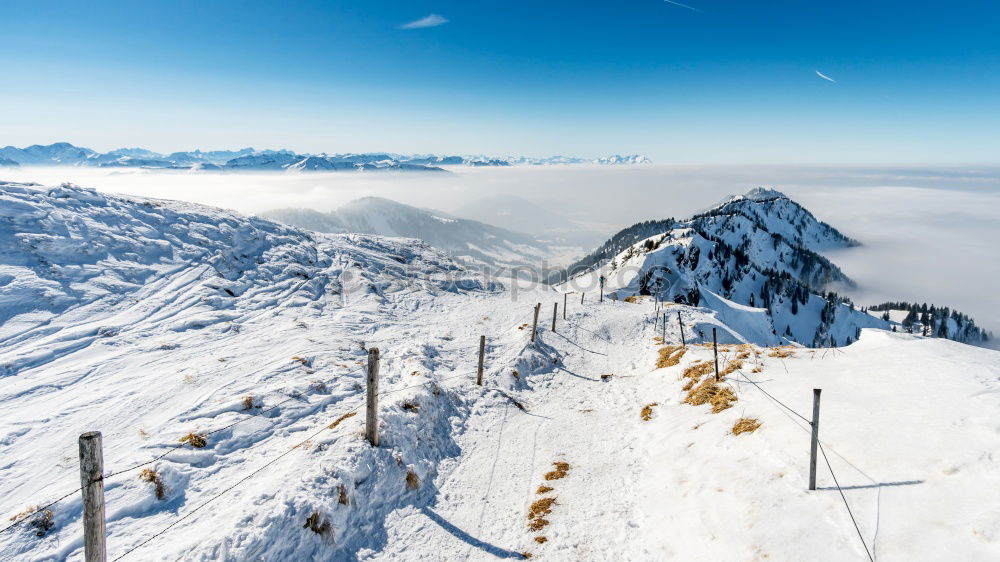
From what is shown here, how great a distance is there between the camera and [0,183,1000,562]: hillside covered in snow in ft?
26.5

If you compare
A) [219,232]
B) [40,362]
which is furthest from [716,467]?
[219,232]

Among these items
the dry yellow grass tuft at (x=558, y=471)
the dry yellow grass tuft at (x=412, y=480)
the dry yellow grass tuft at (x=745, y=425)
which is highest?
the dry yellow grass tuft at (x=745, y=425)

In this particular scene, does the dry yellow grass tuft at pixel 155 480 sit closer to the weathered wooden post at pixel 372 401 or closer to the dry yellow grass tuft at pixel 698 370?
the weathered wooden post at pixel 372 401

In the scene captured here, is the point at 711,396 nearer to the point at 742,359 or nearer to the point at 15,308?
the point at 742,359

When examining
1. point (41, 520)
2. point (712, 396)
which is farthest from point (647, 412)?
point (41, 520)

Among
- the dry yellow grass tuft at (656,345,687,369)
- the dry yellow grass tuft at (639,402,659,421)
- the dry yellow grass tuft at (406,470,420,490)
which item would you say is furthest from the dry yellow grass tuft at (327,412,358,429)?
the dry yellow grass tuft at (656,345,687,369)

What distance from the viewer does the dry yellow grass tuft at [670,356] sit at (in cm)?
2245

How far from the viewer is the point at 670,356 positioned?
76.9ft

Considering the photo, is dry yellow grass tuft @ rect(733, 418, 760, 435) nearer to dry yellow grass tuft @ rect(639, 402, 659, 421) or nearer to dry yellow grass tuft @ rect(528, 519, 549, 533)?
dry yellow grass tuft @ rect(639, 402, 659, 421)

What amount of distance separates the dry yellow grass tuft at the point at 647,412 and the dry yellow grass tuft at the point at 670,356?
5208 millimetres

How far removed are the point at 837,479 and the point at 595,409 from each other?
37.9 feet

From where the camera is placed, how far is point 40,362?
18797 millimetres

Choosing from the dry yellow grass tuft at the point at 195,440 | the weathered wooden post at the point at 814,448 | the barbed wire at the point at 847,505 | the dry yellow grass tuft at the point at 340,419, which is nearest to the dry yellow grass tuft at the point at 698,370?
the barbed wire at the point at 847,505

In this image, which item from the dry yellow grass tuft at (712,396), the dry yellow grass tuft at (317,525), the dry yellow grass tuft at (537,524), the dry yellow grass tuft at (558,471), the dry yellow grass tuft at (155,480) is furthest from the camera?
the dry yellow grass tuft at (712,396)
